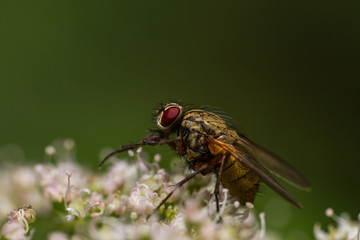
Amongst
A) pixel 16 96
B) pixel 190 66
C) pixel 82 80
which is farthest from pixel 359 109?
pixel 16 96

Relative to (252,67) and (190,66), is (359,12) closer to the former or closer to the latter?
(252,67)

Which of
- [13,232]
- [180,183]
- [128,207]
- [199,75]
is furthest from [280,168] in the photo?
[199,75]

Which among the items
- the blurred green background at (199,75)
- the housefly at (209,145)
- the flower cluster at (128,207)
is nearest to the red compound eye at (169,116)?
the housefly at (209,145)

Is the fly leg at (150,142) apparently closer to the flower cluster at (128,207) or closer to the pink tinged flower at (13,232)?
the flower cluster at (128,207)

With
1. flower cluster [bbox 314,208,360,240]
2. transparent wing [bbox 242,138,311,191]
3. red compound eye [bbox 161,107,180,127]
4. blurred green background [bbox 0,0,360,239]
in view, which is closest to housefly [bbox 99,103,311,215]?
red compound eye [bbox 161,107,180,127]

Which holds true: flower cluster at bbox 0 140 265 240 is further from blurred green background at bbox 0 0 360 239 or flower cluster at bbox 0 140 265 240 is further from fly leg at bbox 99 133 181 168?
blurred green background at bbox 0 0 360 239

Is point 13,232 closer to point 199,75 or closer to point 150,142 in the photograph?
point 150,142

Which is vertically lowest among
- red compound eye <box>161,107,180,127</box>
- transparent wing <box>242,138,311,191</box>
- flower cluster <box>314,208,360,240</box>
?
flower cluster <box>314,208,360,240</box>
